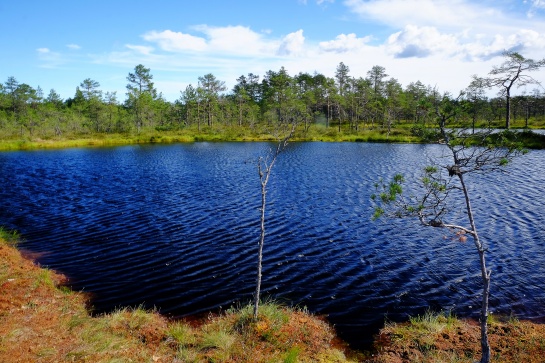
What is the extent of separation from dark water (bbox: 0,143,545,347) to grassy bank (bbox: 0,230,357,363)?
154 centimetres

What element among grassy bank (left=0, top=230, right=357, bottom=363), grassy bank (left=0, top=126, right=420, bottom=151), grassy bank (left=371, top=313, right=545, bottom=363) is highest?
grassy bank (left=0, top=126, right=420, bottom=151)

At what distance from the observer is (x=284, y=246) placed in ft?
71.3

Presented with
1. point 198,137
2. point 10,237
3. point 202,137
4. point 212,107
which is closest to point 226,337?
point 10,237

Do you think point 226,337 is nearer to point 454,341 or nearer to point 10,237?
point 454,341

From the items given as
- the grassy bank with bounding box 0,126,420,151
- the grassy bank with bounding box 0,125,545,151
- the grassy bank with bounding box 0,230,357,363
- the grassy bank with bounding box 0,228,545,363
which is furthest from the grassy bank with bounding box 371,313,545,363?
the grassy bank with bounding box 0,126,420,151

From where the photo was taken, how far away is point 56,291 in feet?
50.9

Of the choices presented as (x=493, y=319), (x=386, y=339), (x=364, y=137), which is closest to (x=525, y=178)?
(x=493, y=319)

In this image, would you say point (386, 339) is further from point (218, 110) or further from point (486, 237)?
point (218, 110)

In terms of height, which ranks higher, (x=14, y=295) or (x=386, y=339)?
(x=14, y=295)

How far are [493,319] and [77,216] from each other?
2969cm

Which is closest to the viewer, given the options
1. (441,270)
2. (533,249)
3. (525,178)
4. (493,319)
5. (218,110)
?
(493,319)

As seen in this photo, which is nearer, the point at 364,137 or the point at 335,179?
the point at 335,179

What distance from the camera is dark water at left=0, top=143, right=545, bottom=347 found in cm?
1562

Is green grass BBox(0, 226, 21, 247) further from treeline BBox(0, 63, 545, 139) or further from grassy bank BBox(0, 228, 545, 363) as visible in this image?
treeline BBox(0, 63, 545, 139)
